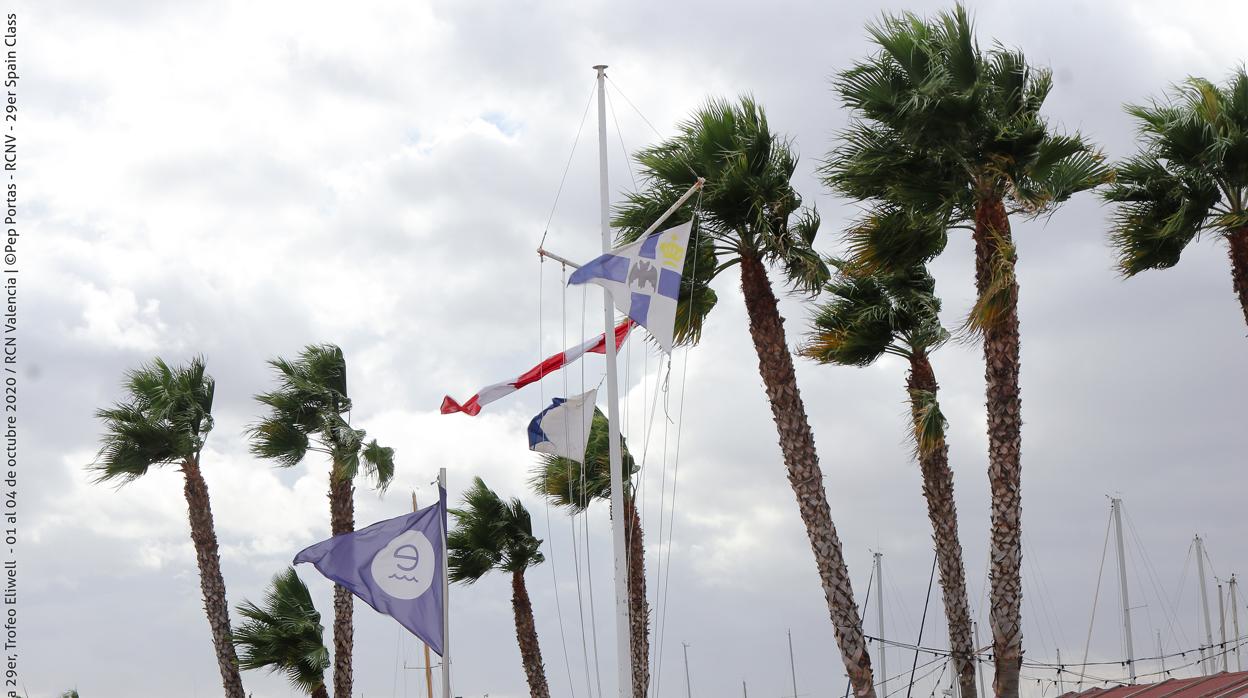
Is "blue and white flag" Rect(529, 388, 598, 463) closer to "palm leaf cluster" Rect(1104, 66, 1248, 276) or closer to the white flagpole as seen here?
the white flagpole

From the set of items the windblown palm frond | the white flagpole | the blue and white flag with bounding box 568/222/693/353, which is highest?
the windblown palm frond

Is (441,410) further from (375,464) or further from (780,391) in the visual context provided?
(375,464)

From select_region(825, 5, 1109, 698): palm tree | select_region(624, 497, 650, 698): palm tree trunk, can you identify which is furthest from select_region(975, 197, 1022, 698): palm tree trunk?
select_region(624, 497, 650, 698): palm tree trunk

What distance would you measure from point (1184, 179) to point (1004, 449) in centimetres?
522

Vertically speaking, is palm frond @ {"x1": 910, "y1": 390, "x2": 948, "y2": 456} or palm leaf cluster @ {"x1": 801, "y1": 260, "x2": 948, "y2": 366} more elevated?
palm leaf cluster @ {"x1": 801, "y1": 260, "x2": 948, "y2": 366}

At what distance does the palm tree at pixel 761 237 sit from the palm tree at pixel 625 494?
7413 millimetres

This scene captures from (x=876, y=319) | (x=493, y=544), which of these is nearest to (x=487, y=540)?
(x=493, y=544)

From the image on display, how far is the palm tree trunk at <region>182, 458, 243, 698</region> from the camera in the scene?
27.8m

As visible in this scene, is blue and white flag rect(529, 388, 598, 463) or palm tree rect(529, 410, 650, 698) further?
palm tree rect(529, 410, 650, 698)

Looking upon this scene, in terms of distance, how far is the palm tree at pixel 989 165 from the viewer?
56.3ft

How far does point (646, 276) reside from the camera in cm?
1531

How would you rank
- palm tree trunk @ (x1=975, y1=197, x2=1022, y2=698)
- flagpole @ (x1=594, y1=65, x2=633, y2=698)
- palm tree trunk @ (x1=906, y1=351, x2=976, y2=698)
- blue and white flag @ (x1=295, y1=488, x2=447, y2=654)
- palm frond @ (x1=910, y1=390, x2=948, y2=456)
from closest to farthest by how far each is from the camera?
flagpole @ (x1=594, y1=65, x2=633, y2=698)
palm tree trunk @ (x1=975, y1=197, x2=1022, y2=698)
blue and white flag @ (x1=295, y1=488, x2=447, y2=654)
palm frond @ (x1=910, y1=390, x2=948, y2=456)
palm tree trunk @ (x1=906, y1=351, x2=976, y2=698)

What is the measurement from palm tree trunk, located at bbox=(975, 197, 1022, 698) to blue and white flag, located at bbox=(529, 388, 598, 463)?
5269mm

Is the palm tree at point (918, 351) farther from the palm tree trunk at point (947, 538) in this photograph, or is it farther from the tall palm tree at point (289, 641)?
the tall palm tree at point (289, 641)
